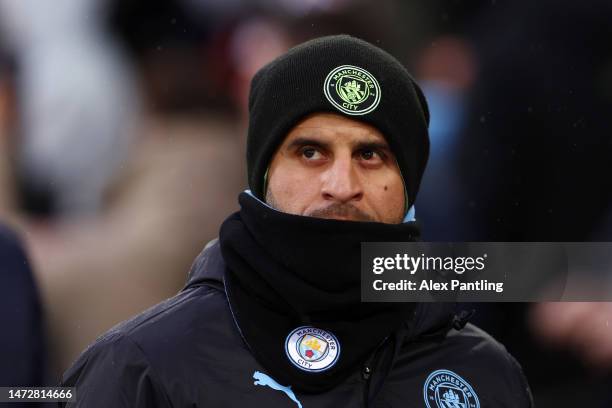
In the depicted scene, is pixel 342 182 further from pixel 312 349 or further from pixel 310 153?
pixel 312 349

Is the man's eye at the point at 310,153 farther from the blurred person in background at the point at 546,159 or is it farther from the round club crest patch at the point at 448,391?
the blurred person in background at the point at 546,159

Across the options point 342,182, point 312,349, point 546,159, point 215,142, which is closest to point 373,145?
point 342,182

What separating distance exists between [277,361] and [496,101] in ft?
7.43

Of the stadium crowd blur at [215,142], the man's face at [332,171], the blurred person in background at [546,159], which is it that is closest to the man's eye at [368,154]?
the man's face at [332,171]

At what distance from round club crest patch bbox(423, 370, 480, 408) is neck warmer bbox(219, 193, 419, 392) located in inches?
6.4

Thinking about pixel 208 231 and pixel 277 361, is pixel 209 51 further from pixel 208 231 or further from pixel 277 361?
pixel 277 361

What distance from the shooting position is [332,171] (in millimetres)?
2953

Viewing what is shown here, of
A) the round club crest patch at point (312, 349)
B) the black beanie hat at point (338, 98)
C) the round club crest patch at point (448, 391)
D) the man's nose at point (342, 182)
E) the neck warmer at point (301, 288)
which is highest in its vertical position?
the black beanie hat at point (338, 98)

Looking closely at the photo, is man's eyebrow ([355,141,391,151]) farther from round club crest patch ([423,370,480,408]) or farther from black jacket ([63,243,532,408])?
round club crest patch ([423,370,480,408])

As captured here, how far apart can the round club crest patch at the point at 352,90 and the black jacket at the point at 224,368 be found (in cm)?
48

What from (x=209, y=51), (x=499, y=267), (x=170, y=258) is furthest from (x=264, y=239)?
(x=209, y=51)

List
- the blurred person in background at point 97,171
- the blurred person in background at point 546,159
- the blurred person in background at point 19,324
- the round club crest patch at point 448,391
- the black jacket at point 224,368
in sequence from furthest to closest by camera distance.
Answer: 1. the blurred person in background at point 546,159
2. the blurred person in background at point 97,171
3. the blurred person in background at point 19,324
4. the round club crest patch at point 448,391
5. the black jacket at point 224,368

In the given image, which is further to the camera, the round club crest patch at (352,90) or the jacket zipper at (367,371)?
the round club crest patch at (352,90)

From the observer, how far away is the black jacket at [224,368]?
2.74 meters
